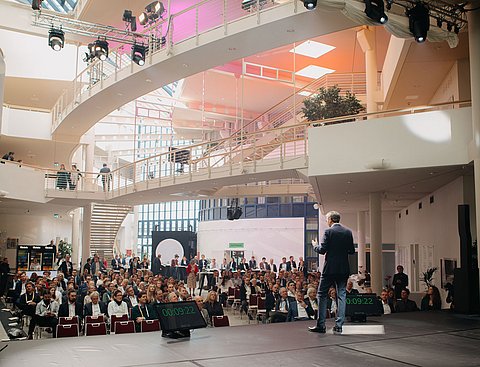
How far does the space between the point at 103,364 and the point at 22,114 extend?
21132 mm

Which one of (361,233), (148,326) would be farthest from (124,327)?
(361,233)

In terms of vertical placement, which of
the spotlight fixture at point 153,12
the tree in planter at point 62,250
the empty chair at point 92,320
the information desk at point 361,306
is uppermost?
the spotlight fixture at point 153,12

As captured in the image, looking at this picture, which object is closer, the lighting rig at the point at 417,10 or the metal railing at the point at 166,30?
the lighting rig at the point at 417,10

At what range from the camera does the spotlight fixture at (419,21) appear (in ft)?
31.4

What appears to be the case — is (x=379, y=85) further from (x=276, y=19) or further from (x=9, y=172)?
(x=9, y=172)

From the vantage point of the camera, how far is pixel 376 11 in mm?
9164

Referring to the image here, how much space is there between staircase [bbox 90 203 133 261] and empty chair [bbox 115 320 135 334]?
15933 mm

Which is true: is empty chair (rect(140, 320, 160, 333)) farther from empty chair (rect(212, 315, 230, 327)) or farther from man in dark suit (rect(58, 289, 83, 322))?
man in dark suit (rect(58, 289, 83, 322))

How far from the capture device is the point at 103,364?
467 cm

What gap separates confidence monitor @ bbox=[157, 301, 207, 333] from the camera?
597 cm

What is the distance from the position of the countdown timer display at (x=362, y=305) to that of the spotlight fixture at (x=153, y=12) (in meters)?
11.3

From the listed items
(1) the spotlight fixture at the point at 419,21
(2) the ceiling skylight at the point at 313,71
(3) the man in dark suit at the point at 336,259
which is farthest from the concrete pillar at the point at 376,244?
(3) the man in dark suit at the point at 336,259

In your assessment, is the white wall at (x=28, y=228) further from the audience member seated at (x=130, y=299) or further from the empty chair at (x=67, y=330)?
the empty chair at (x=67, y=330)

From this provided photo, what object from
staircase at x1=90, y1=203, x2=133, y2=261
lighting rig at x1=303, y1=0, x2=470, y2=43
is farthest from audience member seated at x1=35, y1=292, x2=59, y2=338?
staircase at x1=90, y1=203, x2=133, y2=261
